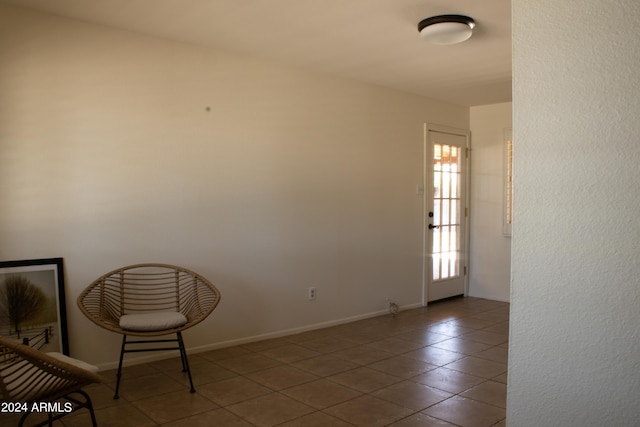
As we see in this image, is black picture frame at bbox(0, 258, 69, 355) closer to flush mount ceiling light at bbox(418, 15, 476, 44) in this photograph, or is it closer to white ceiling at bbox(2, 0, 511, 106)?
white ceiling at bbox(2, 0, 511, 106)

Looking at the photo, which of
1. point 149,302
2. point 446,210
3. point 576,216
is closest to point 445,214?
point 446,210

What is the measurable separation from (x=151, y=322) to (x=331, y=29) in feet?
7.61

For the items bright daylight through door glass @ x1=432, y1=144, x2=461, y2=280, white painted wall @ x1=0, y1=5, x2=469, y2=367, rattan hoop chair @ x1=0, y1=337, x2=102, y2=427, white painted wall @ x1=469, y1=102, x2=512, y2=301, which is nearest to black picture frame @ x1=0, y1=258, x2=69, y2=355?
white painted wall @ x1=0, y1=5, x2=469, y2=367

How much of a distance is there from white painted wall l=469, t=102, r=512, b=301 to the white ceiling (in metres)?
1.45

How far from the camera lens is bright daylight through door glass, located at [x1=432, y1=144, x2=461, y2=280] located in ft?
19.8

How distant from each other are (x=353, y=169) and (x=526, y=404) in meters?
3.62

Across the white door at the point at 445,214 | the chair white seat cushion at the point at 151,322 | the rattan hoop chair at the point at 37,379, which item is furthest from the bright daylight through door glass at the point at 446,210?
the rattan hoop chair at the point at 37,379

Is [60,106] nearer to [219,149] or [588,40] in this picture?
[219,149]

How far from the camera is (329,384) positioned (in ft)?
10.9

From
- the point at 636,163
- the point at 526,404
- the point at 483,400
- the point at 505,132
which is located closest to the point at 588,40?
the point at 636,163

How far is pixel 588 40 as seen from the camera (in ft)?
4.84

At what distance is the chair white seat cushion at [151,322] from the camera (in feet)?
10.0

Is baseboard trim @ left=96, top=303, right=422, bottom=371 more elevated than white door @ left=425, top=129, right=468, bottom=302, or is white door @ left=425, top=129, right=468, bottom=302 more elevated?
white door @ left=425, top=129, right=468, bottom=302

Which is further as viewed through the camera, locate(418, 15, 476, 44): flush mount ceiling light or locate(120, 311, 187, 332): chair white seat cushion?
locate(418, 15, 476, 44): flush mount ceiling light
